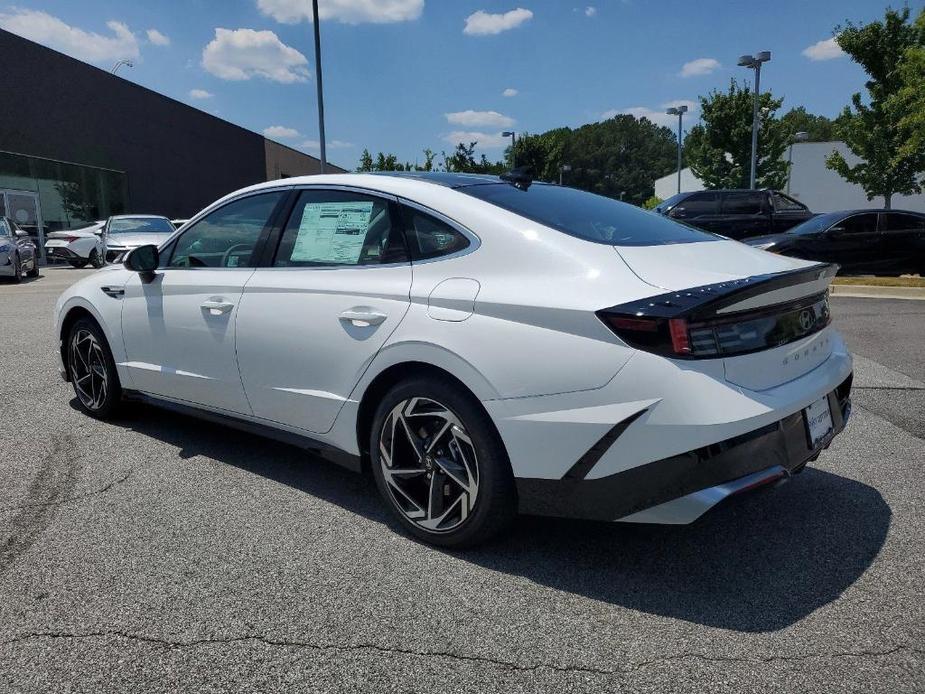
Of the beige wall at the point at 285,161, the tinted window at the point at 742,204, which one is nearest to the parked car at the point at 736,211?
the tinted window at the point at 742,204

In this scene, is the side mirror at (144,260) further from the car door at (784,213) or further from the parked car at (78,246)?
the parked car at (78,246)

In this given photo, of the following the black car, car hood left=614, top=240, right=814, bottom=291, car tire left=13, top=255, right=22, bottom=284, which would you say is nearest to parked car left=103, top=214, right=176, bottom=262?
car tire left=13, top=255, right=22, bottom=284

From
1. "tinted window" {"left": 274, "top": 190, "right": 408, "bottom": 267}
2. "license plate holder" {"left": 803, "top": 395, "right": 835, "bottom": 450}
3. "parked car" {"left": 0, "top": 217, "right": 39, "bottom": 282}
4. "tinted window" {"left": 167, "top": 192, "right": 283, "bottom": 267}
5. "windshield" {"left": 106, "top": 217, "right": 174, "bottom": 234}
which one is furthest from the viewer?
"windshield" {"left": 106, "top": 217, "right": 174, "bottom": 234}

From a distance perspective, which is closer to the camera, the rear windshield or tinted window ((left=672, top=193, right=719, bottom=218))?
the rear windshield

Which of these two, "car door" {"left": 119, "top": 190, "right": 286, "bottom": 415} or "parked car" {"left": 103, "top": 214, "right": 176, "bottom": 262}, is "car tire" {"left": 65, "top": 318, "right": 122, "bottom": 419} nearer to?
"car door" {"left": 119, "top": 190, "right": 286, "bottom": 415}

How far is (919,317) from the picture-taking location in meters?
9.84

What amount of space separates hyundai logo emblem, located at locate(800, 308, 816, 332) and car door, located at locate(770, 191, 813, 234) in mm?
16021

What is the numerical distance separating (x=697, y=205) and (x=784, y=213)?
7.07 feet

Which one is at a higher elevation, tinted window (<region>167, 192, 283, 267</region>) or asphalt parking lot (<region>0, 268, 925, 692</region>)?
tinted window (<region>167, 192, 283, 267</region>)

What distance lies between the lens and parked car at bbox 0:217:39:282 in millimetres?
15875

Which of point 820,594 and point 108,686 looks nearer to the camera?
point 108,686

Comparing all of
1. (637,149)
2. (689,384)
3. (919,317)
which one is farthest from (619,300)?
(637,149)

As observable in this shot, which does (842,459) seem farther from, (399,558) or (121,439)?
(121,439)

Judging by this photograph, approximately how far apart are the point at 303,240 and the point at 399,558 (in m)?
1.63
